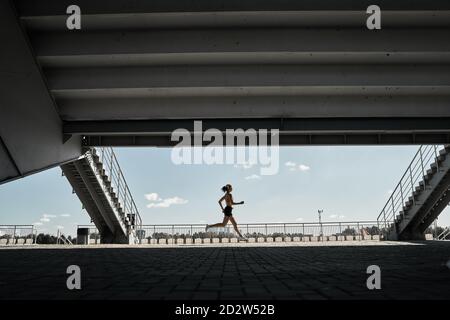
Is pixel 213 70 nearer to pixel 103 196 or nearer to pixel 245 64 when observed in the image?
pixel 245 64

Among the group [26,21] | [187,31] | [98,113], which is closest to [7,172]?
[98,113]

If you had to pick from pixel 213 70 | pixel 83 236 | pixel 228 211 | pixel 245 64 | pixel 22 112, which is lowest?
pixel 83 236

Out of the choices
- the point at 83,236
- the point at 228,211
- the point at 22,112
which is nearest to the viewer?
the point at 22,112

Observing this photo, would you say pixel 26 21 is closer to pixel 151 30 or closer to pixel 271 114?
pixel 151 30

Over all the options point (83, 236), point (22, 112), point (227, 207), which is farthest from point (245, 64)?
point (83, 236)

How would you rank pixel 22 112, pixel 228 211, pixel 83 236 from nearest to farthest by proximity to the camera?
1. pixel 22 112
2. pixel 228 211
3. pixel 83 236

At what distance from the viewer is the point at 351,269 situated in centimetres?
694

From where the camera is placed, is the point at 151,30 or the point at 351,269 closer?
the point at 351,269

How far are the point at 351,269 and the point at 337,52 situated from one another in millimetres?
5904

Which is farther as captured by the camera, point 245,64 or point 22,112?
point 245,64

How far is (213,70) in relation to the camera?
11555mm

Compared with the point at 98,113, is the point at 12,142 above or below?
below

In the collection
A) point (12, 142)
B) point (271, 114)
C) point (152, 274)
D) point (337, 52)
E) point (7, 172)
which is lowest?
point (152, 274)

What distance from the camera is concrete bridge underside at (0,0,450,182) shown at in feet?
31.5
